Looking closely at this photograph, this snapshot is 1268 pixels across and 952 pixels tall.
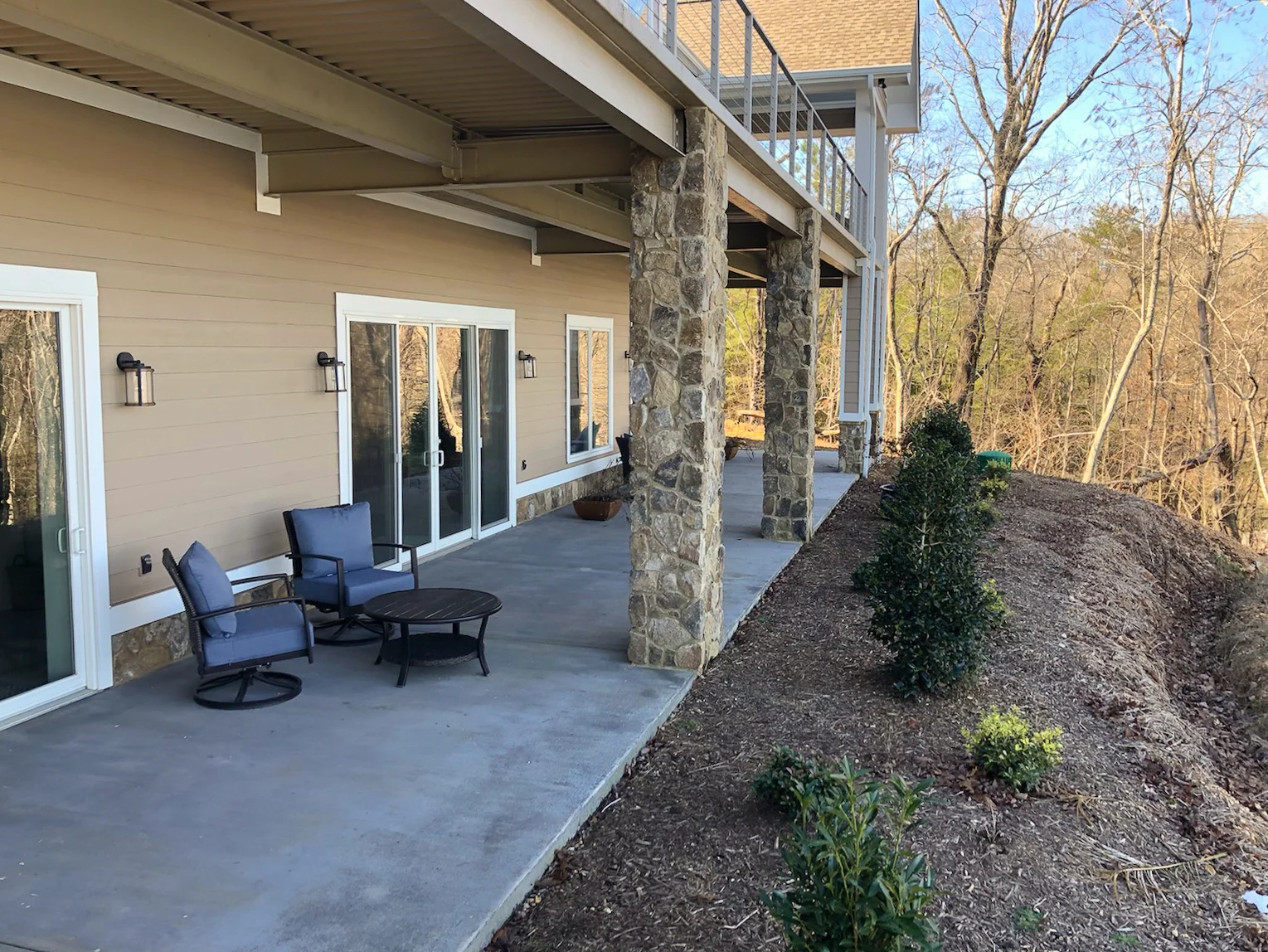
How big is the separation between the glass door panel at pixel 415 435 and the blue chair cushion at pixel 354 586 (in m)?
1.68

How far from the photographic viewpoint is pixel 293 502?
6789mm

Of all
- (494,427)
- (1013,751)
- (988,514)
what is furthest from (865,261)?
(1013,751)

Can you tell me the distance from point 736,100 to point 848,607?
22.3 ft

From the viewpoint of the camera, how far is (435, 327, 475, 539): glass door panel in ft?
28.8

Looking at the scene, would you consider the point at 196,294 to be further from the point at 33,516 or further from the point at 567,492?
the point at 567,492

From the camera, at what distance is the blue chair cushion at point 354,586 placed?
6.17m

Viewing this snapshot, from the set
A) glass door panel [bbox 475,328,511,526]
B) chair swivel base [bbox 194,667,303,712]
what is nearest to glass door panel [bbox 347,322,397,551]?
glass door panel [bbox 475,328,511,526]

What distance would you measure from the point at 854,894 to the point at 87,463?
4.39 m

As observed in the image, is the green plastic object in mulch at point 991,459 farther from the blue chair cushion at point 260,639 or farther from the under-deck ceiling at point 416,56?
the blue chair cushion at point 260,639

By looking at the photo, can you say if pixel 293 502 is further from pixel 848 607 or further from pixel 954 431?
pixel 954 431

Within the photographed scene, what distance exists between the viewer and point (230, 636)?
5.01 metres

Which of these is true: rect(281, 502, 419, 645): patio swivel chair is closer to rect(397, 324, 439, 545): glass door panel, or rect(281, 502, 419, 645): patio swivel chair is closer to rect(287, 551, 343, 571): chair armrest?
rect(287, 551, 343, 571): chair armrest

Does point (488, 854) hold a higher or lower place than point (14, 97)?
lower

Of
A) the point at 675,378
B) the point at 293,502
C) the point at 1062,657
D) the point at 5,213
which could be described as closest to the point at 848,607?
the point at 1062,657
